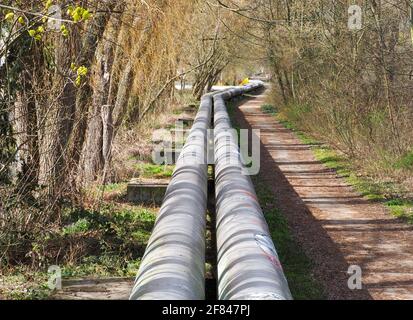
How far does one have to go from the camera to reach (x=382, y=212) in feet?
40.6

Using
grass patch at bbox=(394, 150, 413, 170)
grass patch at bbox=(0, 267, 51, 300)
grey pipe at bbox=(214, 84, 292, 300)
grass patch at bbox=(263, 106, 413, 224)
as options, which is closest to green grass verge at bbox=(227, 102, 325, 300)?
grey pipe at bbox=(214, 84, 292, 300)

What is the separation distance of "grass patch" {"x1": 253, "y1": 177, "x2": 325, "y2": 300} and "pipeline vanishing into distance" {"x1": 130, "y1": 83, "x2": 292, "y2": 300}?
1.10 meters

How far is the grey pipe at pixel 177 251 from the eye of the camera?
16.0 ft

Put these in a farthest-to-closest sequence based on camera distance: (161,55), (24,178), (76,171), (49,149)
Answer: (161,55)
(76,171)
(49,149)
(24,178)

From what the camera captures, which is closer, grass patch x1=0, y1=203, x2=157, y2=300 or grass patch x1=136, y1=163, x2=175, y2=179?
grass patch x1=0, y1=203, x2=157, y2=300

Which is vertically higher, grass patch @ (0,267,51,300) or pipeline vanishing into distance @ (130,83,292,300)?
pipeline vanishing into distance @ (130,83,292,300)

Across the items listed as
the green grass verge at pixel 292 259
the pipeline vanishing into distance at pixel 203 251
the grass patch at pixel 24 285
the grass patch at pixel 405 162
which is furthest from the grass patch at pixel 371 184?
the grass patch at pixel 24 285

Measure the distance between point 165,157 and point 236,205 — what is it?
29.2ft

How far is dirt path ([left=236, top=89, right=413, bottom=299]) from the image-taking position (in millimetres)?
8453

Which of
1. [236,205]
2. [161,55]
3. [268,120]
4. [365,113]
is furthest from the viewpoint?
[268,120]

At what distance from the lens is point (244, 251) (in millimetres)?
5770

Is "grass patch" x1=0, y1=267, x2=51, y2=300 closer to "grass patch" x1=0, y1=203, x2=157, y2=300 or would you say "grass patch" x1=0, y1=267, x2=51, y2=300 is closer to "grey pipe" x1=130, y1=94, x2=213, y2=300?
"grass patch" x1=0, y1=203, x2=157, y2=300
